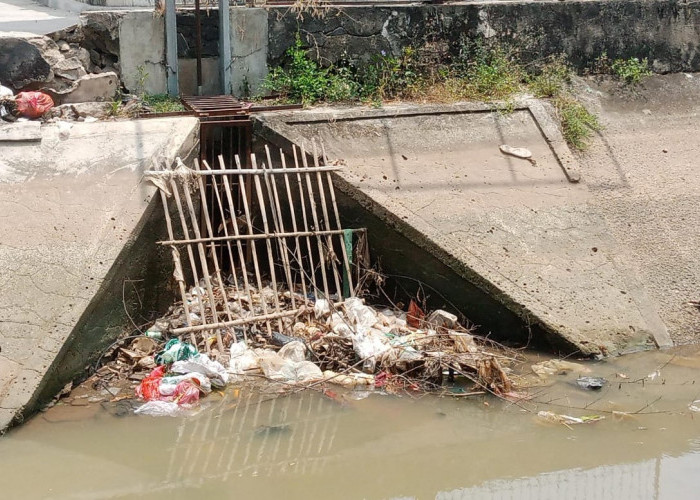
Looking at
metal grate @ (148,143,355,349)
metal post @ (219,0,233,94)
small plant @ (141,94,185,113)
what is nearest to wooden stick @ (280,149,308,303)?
metal grate @ (148,143,355,349)

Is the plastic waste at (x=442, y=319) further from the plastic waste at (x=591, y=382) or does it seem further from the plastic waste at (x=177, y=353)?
the plastic waste at (x=177, y=353)

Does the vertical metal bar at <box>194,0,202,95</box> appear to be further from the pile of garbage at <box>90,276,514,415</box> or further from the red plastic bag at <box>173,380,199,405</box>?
the red plastic bag at <box>173,380,199,405</box>

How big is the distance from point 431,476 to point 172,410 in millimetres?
1482

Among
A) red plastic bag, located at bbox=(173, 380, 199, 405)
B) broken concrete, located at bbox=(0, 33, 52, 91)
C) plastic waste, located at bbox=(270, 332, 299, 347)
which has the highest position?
broken concrete, located at bbox=(0, 33, 52, 91)

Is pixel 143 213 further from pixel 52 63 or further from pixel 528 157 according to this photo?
pixel 528 157

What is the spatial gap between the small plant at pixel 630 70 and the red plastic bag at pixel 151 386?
15.7 ft

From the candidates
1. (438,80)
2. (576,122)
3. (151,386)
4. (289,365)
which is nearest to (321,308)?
(289,365)

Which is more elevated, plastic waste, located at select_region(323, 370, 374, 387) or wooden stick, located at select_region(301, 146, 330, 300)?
wooden stick, located at select_region(301, 146, 330, 300)

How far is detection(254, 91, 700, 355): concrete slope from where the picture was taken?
19.1 feet

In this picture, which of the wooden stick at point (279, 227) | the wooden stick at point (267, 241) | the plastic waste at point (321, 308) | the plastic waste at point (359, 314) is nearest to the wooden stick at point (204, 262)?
the wooden stick at point (267, 241)

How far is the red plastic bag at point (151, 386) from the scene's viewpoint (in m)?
5.10

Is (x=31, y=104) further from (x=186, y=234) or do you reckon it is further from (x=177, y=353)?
(x=177, y=353)

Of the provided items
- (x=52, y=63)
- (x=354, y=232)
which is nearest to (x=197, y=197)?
(x=354, y=232)

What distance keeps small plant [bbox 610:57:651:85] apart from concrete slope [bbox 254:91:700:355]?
3.70 ft
